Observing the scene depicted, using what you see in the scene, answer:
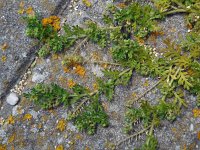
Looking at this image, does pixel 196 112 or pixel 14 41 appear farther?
pixel 14 41

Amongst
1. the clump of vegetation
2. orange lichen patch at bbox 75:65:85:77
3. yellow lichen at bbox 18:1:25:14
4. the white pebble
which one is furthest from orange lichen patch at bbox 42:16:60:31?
the white pebble

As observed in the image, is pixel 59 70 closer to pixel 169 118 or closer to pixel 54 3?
pixel 54 3

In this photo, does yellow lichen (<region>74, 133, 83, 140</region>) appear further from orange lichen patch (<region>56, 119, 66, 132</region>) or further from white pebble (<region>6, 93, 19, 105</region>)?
white pebble (<region>6, 93, 19, 105</region>)

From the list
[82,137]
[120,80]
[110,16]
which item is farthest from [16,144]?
[110,16]

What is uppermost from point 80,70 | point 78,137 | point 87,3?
point 87,3

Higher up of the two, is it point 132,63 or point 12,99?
point 132,63

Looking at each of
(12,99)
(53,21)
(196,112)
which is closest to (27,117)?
(12,99)

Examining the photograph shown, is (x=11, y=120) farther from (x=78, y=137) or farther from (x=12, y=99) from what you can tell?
(x=78, y=137)
